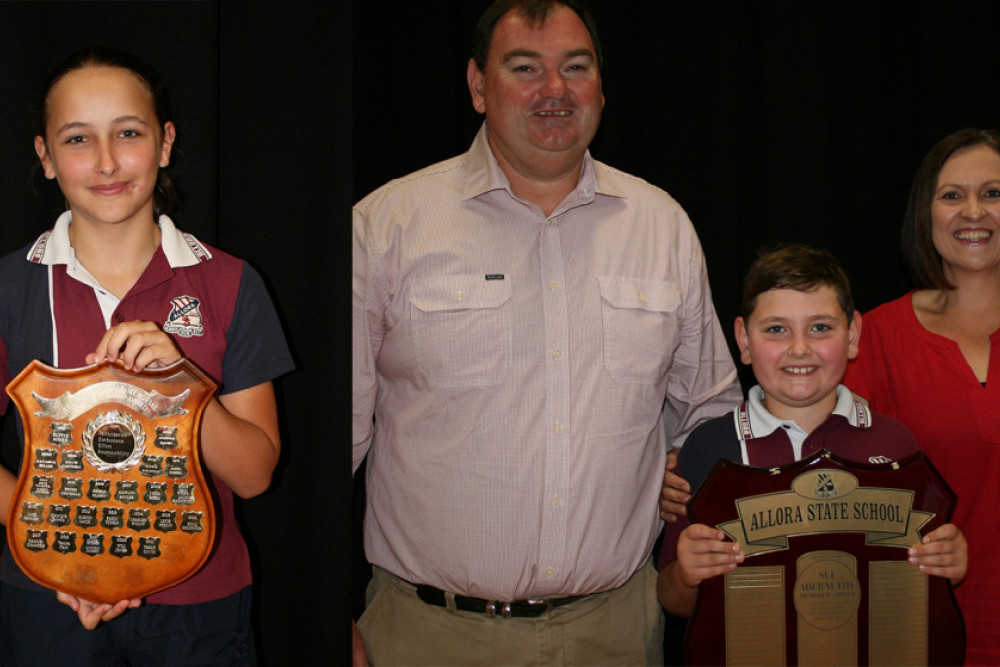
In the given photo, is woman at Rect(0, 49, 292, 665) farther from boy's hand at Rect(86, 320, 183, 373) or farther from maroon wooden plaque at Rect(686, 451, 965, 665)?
maroon wooden plaque at Rect(686, 451, 965, 665)

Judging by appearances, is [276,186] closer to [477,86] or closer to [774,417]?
[477,86]

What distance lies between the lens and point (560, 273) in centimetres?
199

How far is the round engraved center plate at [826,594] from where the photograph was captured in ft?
5.43

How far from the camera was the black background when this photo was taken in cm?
176

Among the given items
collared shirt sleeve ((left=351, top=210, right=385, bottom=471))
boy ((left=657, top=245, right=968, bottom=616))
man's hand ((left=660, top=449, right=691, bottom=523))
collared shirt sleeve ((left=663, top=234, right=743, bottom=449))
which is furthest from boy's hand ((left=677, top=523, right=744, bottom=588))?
collared shirt sleeve ((left=351, top=210, right=385, bottom=471))

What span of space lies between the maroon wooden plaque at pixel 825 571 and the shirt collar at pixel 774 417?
0.65ft

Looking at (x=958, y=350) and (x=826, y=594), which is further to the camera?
(x=958, y=350)

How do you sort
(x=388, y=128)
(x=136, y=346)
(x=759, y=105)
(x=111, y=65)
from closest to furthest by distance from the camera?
1. (x=136, y=346)
2. (x=111, y=65)
3. (x=388, y=128)
4. (x=759, y=105)

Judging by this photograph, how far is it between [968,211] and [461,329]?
49.6 inches

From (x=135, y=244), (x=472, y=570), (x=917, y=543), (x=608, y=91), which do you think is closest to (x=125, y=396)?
(x=135, y=244)

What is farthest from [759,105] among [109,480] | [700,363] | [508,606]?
[109,480]

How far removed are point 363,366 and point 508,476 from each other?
43cm

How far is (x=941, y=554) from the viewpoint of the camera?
65.2 inches

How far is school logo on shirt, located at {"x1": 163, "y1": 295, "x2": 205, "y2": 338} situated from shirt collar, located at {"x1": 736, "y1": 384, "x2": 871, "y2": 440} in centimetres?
113
